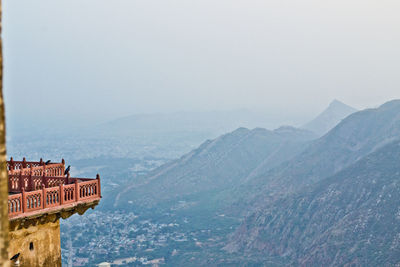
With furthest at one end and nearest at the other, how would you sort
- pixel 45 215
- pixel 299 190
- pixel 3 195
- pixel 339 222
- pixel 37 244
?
pixel 299 190
pixel 339 222
pixel 37 244
pixel 45 215
pixel 3 195

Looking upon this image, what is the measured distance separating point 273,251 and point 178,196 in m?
53.9

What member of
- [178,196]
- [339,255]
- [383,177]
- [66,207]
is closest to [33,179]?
[66,207]

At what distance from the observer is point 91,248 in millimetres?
90062

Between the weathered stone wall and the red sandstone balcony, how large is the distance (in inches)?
26.3

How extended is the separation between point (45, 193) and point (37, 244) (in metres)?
1.56

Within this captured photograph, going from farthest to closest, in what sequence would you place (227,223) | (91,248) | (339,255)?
(227,223) < (91,248) < (339,255)

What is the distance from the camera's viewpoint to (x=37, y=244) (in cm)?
1380

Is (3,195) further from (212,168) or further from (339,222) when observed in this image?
(212,168)

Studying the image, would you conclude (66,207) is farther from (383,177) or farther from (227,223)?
(227,223)

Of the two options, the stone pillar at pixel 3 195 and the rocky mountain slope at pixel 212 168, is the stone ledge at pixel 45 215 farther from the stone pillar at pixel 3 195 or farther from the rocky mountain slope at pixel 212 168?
the rocky mountain slope at pixel 212 168

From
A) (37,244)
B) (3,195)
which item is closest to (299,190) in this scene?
(37,244)

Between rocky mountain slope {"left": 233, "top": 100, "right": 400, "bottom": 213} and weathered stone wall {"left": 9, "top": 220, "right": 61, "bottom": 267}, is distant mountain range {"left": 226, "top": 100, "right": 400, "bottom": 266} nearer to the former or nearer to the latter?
rocky mountain slope {"left": 233, "top": 100, "right": 400, "bottom": 213}

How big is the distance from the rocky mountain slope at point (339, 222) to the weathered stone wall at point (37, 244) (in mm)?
47974

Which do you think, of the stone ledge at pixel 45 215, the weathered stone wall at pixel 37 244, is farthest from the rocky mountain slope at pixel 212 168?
the stone ledge at pixel 45 215
